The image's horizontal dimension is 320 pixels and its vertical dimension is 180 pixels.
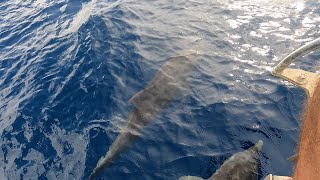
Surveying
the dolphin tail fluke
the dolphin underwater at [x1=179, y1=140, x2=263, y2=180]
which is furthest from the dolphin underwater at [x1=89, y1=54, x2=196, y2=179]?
the dolphin underwater at [x1=179, y1=140, x2=263, y2=180]

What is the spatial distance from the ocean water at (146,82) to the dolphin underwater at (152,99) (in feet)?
0.76

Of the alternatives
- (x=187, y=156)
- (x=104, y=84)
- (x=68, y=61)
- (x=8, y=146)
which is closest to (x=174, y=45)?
(x=104, y=84)

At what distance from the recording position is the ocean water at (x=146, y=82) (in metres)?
8.87

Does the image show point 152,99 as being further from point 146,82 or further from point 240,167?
point 240,167

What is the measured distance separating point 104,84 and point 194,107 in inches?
140

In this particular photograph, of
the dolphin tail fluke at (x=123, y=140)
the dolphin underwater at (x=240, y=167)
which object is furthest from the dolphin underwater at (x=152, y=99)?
the dolphin underwater at (x=240, y=167)

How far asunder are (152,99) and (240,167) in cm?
363

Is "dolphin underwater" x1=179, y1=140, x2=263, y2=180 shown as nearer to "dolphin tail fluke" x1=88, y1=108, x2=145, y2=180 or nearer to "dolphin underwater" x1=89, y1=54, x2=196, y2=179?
"dolphin tail fluke" x1=88, y1=108, x2=145, y2=180

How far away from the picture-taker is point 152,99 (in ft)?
34.2

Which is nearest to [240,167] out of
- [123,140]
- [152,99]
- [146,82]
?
[123,140]

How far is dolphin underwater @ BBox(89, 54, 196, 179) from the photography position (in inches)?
361

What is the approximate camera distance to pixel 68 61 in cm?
1327

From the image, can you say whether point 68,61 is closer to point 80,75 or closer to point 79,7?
point 80,75

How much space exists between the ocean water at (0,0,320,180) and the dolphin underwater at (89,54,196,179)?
232 mm
